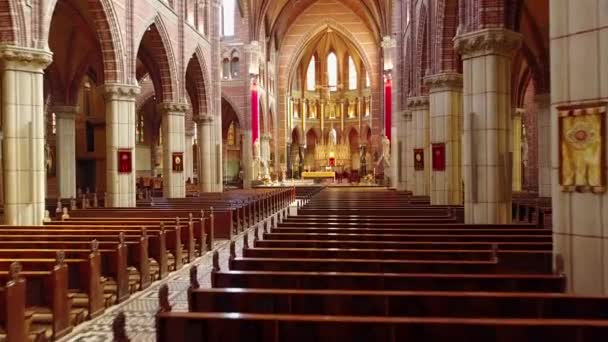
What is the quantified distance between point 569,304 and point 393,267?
86.1 inches

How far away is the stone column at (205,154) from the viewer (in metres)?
27.3

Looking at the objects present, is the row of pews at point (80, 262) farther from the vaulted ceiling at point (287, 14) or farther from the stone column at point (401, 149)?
the vaulted ceiling at point (287, 14)

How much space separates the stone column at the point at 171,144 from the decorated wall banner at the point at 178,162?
0.14 ft

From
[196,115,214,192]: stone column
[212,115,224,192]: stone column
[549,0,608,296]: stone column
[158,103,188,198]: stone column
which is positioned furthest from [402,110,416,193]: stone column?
[549,0,608,296]: stone column

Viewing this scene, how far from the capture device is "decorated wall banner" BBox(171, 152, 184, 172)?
22.5 metres

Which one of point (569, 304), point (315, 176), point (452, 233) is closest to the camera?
point (569, 304)

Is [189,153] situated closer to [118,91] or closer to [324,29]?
[118,91]

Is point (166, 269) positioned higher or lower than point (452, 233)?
lower

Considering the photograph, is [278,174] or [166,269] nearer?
[166,269]

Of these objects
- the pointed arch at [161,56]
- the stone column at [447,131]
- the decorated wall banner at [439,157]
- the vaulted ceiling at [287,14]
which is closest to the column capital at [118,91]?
the pointed arch at [161,56]

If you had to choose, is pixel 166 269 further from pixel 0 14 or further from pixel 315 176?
pixel 315 176

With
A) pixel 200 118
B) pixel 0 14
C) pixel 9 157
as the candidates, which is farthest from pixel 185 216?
pixel 200 118

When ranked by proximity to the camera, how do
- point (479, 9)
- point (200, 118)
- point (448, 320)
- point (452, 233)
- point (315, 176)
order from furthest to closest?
point (315, 176) → point (200, 118) → point (479, 9) → point (452, 233) → point (448, 320)

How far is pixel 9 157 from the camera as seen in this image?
12.5 m
